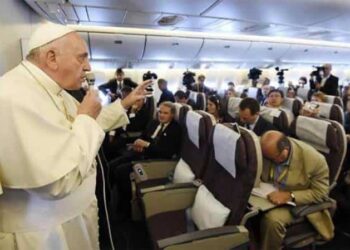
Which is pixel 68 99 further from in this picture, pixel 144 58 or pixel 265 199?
pixel 144 58

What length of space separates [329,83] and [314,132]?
15.1 ft

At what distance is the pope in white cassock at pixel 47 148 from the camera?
104 centimetres

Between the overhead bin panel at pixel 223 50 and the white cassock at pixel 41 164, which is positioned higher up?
the overhead bin panel at pixel 223 50

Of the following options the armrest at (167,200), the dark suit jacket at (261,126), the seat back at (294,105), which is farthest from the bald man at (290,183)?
the seat back at (294,105)

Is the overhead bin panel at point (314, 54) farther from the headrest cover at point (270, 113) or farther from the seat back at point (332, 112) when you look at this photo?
the headrest cover at point (270, 113)

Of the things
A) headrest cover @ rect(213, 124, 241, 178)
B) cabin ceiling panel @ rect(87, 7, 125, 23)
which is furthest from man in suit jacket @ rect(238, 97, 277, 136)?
cabin ceiling panel @ rect(87, 7, 125, 23)

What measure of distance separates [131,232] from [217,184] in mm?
1372

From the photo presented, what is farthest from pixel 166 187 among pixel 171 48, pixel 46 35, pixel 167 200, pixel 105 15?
pixel 171 48

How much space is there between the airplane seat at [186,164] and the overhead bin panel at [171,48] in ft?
13.9

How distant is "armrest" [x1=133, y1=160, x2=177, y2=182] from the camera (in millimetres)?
3149

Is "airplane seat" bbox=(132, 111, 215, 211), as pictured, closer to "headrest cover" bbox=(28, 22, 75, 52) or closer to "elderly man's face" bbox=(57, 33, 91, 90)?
"elderly man's face" bbox=(57, 33, 91, 90)

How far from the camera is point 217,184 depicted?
229 centimetres

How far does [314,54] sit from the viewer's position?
9.88 meters

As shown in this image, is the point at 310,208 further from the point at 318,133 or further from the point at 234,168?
the point at 318,133
